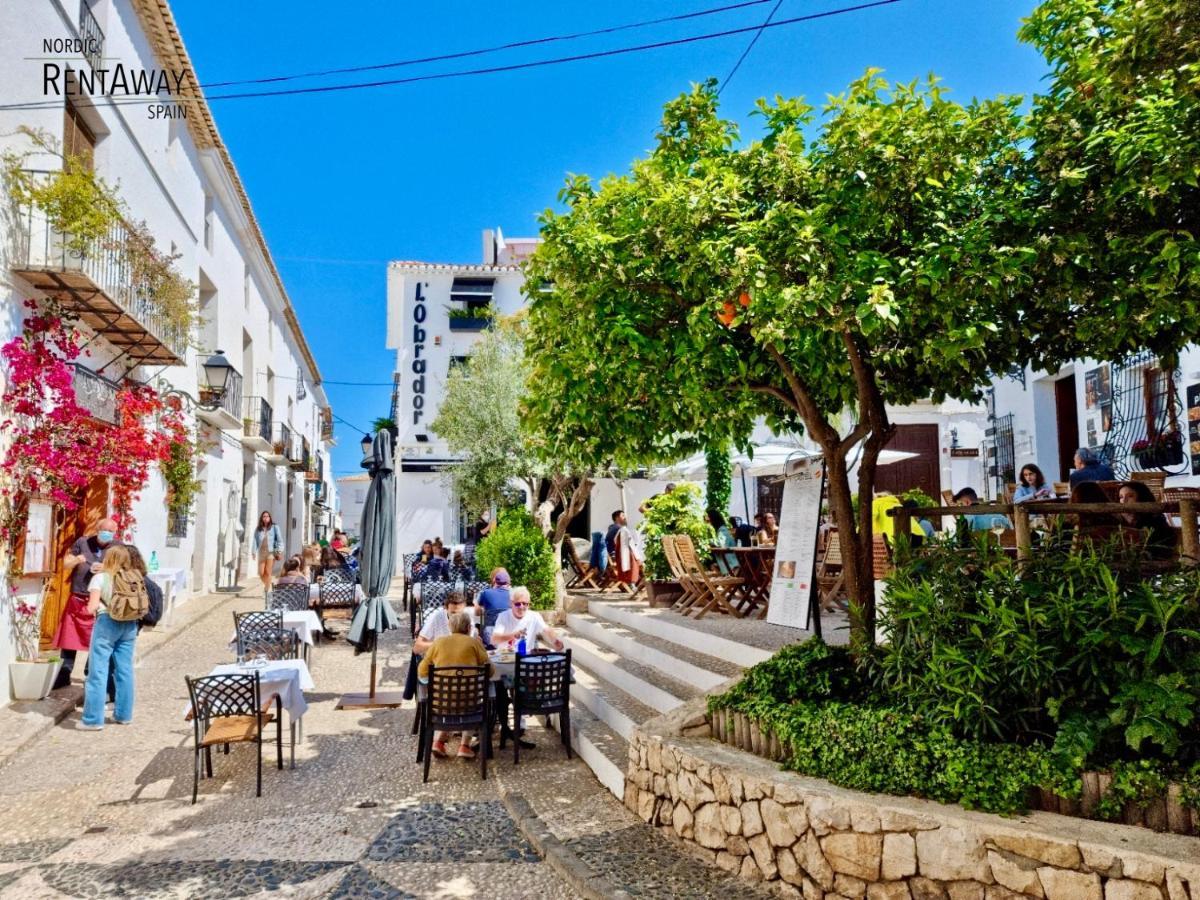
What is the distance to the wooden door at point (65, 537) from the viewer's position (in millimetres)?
9498

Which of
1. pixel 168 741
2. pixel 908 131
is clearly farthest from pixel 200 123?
pixel 908 131

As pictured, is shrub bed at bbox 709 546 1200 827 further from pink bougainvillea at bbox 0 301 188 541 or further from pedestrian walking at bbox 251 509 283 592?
pedestrian walking at bbox 251 509 283 592

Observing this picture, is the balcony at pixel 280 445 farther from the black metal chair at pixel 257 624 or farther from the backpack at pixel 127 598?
the backpack at pixel 127 598

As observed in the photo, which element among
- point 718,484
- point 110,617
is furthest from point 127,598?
point 718,484

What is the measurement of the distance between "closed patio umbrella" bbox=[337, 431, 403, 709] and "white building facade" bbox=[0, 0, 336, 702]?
3316 mm

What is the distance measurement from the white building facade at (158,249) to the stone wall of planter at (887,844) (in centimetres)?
711

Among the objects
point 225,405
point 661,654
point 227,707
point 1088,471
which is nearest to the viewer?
point 227,707

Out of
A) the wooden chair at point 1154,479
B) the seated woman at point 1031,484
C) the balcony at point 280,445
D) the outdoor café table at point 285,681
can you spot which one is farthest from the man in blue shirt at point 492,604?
the balcony at point 280,445

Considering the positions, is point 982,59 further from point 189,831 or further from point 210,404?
point 210,404

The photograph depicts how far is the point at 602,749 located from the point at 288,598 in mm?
5927

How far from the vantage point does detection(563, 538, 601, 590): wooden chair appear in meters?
15.8

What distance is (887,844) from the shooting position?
3.84 m

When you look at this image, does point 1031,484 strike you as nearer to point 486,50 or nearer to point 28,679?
point 486,50

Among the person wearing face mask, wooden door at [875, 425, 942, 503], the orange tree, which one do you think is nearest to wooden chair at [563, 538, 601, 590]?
wooden door at [875, 425, 942, 503]
